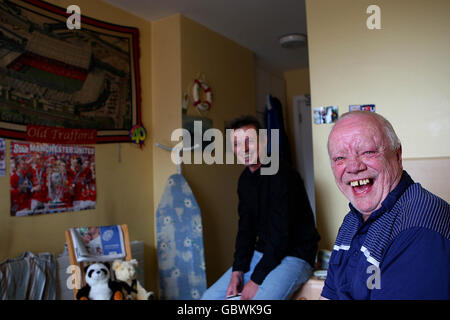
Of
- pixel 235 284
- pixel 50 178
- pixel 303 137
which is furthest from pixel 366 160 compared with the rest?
pixel 303 137

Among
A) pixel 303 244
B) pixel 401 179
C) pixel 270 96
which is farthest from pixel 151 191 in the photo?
pixel 401 179

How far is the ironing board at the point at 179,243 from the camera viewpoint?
9.18ft

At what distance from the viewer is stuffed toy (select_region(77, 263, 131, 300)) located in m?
2.03

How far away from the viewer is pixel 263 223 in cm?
209

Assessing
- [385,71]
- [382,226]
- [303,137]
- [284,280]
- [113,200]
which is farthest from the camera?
[303,137]

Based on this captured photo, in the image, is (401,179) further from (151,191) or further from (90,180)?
(151,191)

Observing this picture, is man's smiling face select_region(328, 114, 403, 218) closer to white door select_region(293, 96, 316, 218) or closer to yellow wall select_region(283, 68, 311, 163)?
white door select_region(293, 96, 316, 218)

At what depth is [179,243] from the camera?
2.86 m

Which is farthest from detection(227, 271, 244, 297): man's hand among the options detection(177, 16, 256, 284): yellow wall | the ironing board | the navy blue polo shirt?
detection(177, 16, 256, 284): yellow wall

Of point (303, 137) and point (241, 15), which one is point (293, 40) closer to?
point (241, 15)

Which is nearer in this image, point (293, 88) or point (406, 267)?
point (406, 267)

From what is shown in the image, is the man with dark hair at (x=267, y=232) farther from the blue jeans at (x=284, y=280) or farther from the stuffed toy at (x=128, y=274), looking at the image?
the stuffed toy at (x=128, y=274)

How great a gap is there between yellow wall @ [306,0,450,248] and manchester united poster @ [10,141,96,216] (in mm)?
1596

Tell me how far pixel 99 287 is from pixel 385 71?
2.07 meters
